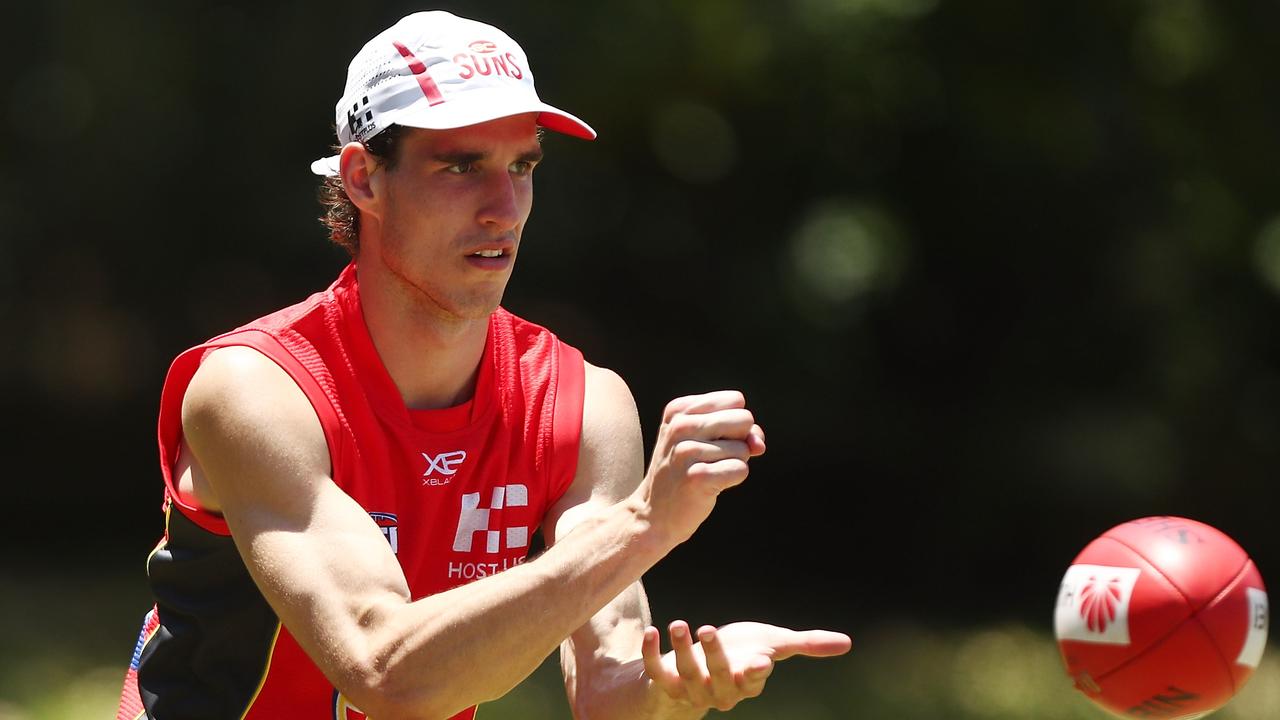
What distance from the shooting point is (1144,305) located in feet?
29.8

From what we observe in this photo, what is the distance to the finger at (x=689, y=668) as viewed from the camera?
277 cm

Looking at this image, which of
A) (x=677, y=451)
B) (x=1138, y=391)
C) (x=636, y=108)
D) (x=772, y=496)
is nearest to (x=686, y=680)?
(x=677, y=451)

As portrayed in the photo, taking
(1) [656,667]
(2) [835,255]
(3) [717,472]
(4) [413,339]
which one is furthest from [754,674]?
(2) [835,255]

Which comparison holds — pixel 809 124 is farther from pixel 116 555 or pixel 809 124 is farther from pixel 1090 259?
pixel 116 555

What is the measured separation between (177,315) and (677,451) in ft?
27.8

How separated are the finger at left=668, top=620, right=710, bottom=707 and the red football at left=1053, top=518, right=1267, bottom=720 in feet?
3.33

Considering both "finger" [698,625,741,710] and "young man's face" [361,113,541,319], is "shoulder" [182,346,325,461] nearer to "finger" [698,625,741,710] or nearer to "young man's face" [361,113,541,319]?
"young man's face" [361,113,541,319]

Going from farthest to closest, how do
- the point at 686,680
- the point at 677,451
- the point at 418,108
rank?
1. the point at 418,108
2. the point at 686,680
3. the point at 677,451

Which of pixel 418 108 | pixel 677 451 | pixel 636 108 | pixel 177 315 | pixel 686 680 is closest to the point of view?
pixel 677 451

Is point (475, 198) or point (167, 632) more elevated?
point (475, 198)

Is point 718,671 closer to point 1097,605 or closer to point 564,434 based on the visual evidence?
point 564,434

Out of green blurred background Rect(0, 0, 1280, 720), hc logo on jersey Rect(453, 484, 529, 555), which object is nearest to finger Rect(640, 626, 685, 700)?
hc logo on jersey Rect(453, 484, 529, 555)

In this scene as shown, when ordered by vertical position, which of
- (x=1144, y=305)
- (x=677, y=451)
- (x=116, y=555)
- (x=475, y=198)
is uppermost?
(x=475, y=198)

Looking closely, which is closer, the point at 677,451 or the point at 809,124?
the point at 677,451
